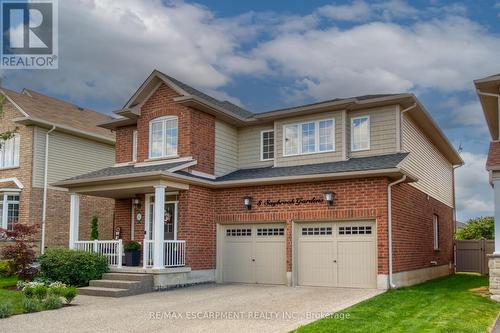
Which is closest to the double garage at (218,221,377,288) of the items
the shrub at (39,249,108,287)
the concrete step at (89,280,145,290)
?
the concrete step at (89,280,145,290)

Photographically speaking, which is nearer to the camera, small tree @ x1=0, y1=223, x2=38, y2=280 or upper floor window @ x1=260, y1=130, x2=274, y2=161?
small tree @ x1=0, y1=223, x2=38, y2=280

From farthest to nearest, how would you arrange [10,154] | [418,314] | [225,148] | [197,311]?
1. [10,154]
2. [225,148]
3. [197,311]
4. [418,314]

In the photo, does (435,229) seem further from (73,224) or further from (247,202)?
(73,224)

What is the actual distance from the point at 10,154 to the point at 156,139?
28.2ft

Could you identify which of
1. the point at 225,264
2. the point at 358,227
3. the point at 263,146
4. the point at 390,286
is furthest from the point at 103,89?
the point at 390,286

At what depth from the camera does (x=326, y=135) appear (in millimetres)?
17391

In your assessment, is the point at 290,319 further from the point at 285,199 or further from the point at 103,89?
the point at 103,89

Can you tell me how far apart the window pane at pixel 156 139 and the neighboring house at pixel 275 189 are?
0.14ft

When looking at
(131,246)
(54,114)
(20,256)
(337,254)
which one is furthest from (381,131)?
(54,114)

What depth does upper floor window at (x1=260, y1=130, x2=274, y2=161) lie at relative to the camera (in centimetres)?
1898

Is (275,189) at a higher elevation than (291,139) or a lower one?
lower

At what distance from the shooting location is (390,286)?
47.5ft

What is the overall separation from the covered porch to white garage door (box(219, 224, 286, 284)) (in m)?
1.97

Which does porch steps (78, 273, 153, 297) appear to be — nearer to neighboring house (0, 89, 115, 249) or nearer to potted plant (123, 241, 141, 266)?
potted plant (123, 241, 141, 266)
